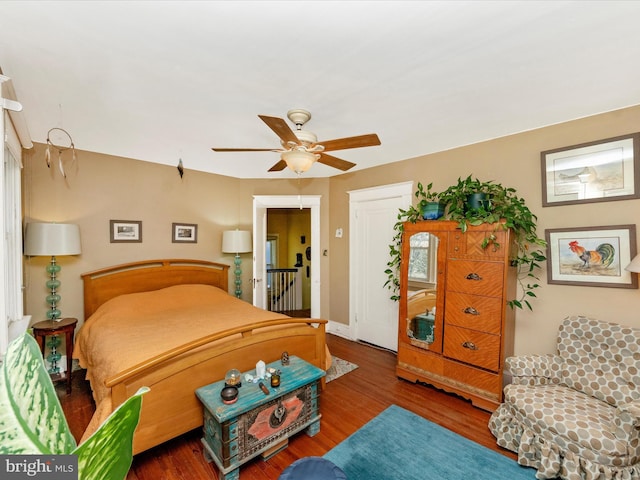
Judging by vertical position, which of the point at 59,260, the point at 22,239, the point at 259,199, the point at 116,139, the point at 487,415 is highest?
the point at 116,139

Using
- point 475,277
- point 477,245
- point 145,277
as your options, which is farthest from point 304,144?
point 145,277

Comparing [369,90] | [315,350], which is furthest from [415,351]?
[369,90]

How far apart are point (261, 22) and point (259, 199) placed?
3.11 meters

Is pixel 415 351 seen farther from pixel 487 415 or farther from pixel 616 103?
pixel 616 103

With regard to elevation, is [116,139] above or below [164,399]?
above

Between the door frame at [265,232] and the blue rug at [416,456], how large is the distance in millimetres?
2404

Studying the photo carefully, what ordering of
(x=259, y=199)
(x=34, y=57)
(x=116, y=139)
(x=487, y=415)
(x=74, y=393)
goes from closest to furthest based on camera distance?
(x=34, y=57), (x=487, y=415), (x=74, y=393), (x=116, y=139), (x=259, y=199)

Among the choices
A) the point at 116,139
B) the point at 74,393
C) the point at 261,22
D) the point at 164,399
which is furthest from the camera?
the point at 116,139

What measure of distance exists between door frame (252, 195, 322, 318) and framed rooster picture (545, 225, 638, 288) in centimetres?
291

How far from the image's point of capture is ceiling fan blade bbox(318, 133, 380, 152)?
6.37ft

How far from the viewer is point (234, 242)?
420cm

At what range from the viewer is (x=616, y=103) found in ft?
7.23

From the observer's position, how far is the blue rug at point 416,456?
1.90 m

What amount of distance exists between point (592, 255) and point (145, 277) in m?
4.62
